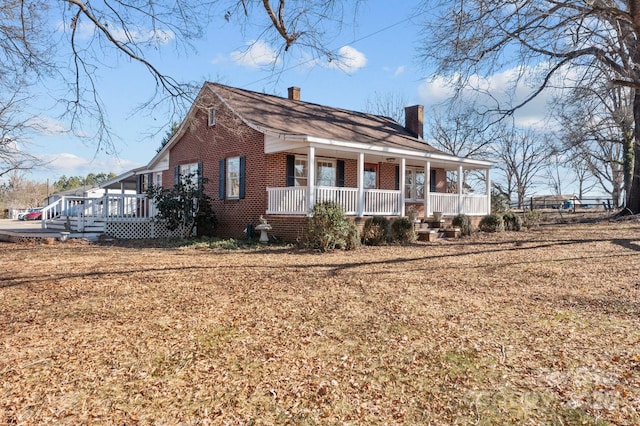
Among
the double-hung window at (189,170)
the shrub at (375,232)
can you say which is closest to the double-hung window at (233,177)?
the double-hung window at (189,170)

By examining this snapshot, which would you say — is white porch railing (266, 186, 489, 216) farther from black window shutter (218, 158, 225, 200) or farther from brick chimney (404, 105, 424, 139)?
brick chimney (404, 105, 424, 139)

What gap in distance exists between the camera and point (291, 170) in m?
14.3

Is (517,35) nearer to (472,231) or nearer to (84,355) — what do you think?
(472,231)

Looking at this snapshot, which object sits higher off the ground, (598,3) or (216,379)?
(598,3)

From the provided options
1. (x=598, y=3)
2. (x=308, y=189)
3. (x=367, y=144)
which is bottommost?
(x=308, y=189)

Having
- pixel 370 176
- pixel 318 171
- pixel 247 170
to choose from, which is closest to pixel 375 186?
pixel 370 176

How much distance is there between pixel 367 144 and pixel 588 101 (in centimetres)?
636

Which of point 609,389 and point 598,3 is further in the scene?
point 598,3

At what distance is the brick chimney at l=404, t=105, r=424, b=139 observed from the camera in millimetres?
20688

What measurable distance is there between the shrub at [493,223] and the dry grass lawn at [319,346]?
26.8 feet

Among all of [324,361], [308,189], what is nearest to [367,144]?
[308,189]

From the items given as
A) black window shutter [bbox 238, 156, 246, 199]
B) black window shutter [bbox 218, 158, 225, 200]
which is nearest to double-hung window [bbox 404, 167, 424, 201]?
black window shutter [bbox 238, 156, 246, 199]

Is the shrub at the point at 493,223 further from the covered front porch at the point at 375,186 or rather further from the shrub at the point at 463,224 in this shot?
the shrub at the point at 463,224

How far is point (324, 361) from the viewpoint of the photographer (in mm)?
3703
